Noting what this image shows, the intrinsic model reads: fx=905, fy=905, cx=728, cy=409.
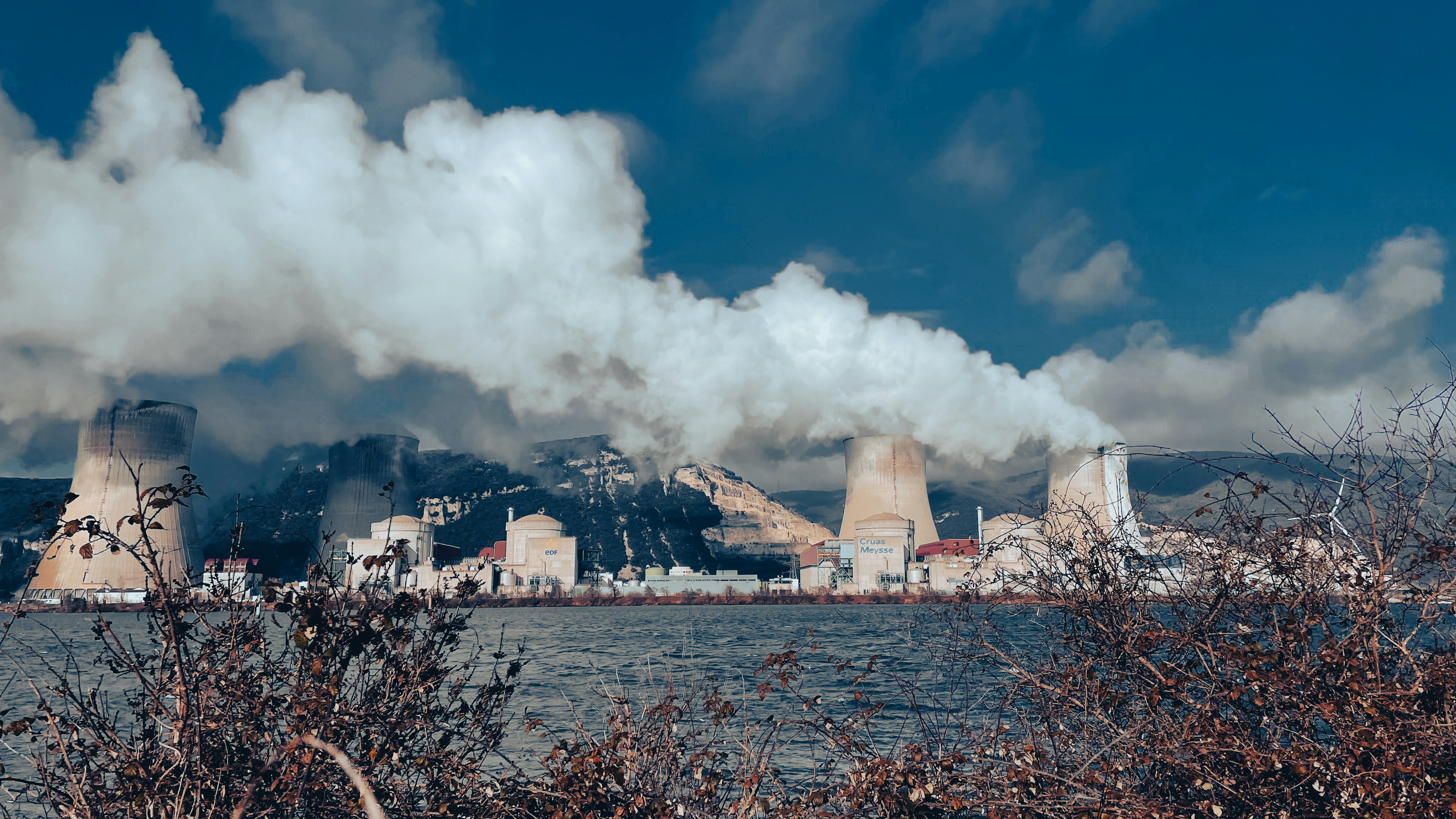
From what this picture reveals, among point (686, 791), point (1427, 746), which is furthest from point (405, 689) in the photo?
point (1427, 746)

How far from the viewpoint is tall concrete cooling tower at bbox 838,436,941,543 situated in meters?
62.5

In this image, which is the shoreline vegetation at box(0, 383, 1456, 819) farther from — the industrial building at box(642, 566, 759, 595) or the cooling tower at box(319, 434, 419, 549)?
the industrial building at box(642, 566, 759, 595)

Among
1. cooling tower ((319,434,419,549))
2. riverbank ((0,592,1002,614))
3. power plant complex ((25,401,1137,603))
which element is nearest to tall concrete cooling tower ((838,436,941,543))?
power plant complex ((25,401,1137,603))

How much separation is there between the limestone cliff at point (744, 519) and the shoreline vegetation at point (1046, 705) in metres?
139

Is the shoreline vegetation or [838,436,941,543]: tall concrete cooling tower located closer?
the shoreline vegetation

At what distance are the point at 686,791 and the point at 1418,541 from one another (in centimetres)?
366

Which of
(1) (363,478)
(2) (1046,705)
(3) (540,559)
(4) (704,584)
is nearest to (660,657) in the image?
(2) (1046,705)

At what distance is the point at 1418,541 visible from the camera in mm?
3918

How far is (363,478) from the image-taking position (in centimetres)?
7944

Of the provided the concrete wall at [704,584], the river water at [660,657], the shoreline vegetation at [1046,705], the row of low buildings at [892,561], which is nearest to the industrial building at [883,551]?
the row of low buildings at [892,561]

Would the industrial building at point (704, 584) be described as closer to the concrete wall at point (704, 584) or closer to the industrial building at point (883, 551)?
the concrete wall at point (704, 584)

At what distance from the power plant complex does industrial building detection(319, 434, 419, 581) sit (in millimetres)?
113

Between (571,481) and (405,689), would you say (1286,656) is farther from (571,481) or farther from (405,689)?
(571,481)

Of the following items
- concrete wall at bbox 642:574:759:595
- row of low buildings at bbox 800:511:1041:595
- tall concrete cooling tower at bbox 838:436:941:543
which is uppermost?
tall concrete cooling tower at bbox 838:436:941:543
